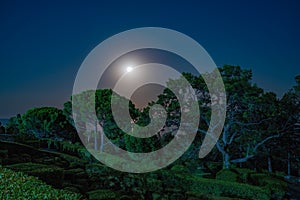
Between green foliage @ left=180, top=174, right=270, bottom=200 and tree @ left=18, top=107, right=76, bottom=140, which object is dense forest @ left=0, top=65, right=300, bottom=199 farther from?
tree @ left=18, top=107, right=76, bottom=140

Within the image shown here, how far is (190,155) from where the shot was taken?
1538cm

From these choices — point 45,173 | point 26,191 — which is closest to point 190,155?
point 45,173

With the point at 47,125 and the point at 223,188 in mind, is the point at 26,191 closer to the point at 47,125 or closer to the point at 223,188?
the point at 223,188

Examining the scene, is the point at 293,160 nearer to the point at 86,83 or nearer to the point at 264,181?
the point at 264,181

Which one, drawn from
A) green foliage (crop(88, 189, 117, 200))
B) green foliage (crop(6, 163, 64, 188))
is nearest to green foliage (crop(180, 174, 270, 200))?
green foliage (crop(88, 189, 117, 200))

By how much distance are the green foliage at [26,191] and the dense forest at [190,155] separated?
1 centimetres

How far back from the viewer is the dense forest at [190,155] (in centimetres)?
655

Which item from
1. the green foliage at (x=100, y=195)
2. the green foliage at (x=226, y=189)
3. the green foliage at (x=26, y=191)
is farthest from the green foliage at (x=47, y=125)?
the green foliage at (x=26, y=191)

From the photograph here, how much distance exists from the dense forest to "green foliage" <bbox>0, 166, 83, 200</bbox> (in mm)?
14

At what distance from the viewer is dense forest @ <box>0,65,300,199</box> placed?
6.55 m

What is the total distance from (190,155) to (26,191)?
1286 centimetres

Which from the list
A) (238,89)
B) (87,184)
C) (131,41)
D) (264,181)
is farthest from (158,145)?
(87,184)

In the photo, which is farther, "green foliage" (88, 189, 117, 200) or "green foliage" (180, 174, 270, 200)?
"green foliage" (180, 174, 270, 200)

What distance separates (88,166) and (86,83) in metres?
3.80
